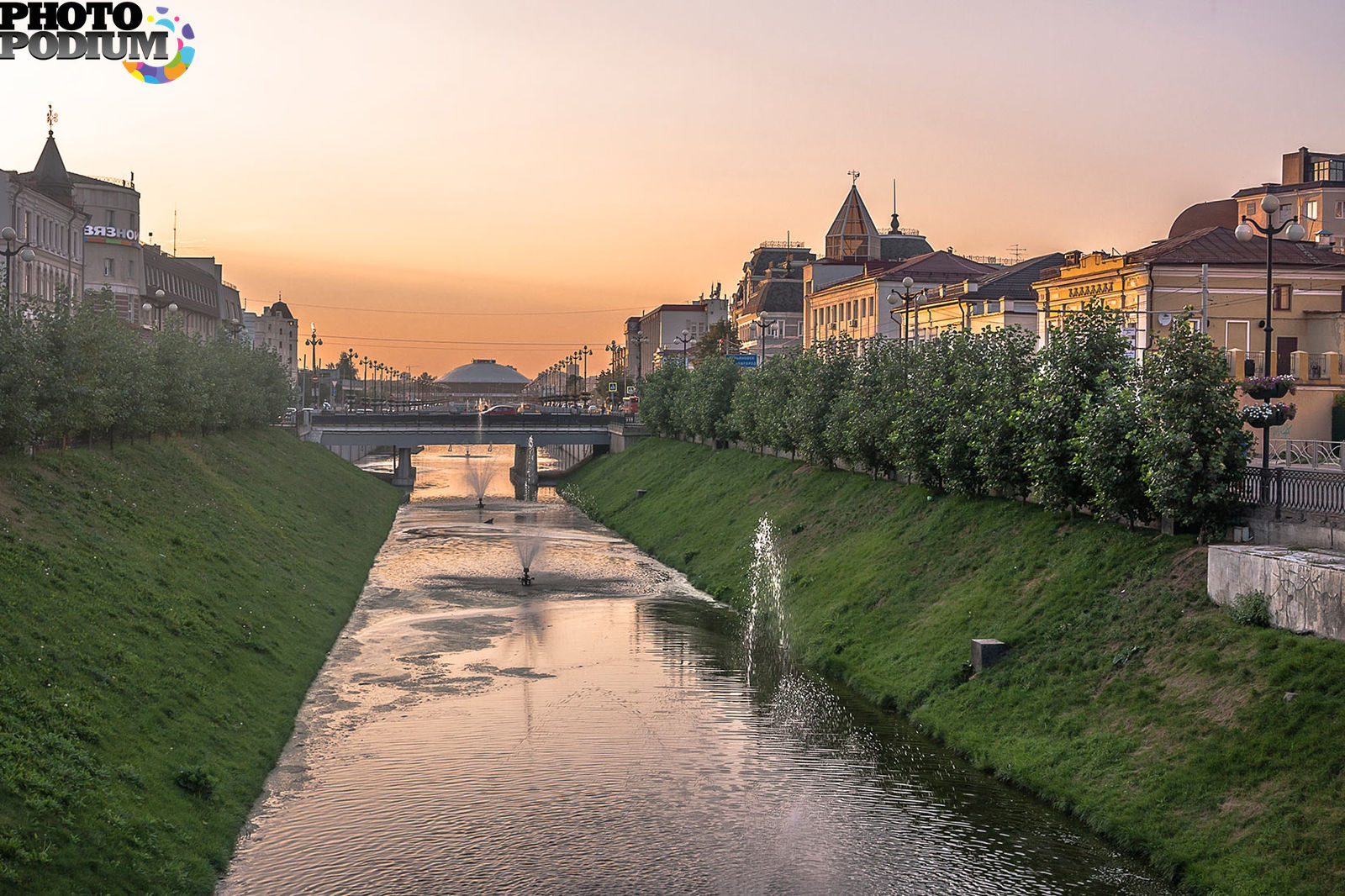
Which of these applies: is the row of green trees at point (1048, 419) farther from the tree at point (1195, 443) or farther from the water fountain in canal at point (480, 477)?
the water fountain in canal at point (480, 477)

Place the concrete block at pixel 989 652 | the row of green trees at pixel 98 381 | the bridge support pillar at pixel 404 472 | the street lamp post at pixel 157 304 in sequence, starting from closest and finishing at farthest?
the concrete block at pixel 989 652 < the row of green trees at pixel 98 381 < the bridge support pillar at pixel 404 472 < the street lamp post at pixel 157 304

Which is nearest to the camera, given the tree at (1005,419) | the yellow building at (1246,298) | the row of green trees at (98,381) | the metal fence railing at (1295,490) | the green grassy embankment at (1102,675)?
the green grassy embankment at (1102,675)

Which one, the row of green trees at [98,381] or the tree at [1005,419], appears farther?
the tree at [1005,419]

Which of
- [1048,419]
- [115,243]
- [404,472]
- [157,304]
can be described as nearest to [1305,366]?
[1048,419]

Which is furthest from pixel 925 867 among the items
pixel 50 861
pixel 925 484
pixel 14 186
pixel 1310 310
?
pixel 14 186

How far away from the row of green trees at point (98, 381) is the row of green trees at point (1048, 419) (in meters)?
30.6

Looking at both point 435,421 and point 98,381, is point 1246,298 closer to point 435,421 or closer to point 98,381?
point 98,381

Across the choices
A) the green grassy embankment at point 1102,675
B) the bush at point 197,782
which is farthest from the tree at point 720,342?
the bush at point 197,782

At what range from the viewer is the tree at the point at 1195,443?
31.5 meters

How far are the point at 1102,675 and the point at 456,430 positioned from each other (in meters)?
98.2

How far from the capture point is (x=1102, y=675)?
1202 inches

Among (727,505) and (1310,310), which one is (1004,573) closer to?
(727,505)

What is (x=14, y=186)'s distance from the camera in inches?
3263

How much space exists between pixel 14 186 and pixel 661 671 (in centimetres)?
6459
